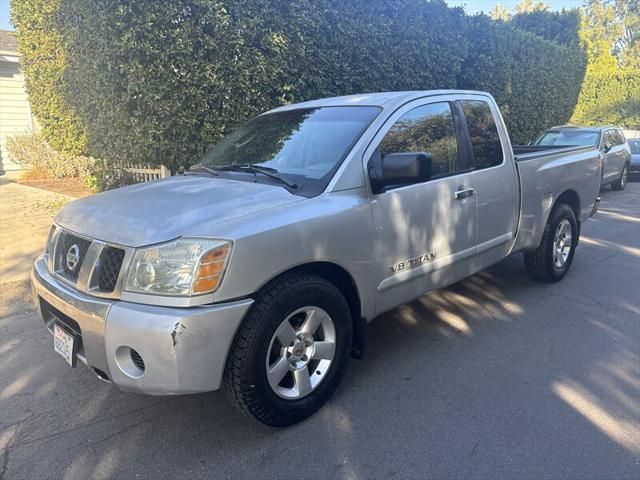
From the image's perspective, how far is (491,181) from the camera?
4246 mm

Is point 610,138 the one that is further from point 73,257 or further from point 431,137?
point 73,257

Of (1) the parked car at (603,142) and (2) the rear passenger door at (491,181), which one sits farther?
(1) the parked car at (603,142)

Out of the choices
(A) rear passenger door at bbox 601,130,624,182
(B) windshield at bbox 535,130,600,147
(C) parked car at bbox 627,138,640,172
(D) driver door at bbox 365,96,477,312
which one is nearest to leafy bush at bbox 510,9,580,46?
(C) parked car at bbox 627,138,640,172

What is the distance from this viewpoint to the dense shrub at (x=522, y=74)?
38.5 feet

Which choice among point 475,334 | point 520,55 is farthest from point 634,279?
point 520,55

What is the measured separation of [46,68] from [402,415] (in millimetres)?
9176

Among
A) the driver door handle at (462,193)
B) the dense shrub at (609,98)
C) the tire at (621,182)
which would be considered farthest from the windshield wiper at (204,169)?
the dense shrub at (609,98)

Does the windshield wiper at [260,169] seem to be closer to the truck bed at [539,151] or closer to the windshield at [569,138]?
the truck bed at [539,151]

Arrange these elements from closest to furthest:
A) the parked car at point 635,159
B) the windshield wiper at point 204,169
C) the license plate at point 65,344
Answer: the license plate at point 65,344 < the windshield wiper at point 204,169 < the parked car at point 635,159

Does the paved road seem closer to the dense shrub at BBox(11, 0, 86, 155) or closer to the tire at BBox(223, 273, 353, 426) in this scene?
the tire at BBox(223, 273, 353, 426)

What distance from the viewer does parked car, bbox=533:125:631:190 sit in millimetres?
11969

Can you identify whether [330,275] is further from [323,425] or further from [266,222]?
[323,425]

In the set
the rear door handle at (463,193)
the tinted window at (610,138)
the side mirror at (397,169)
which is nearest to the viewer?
the side mirror at (397,169)

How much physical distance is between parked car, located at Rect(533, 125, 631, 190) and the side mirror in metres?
10.3
